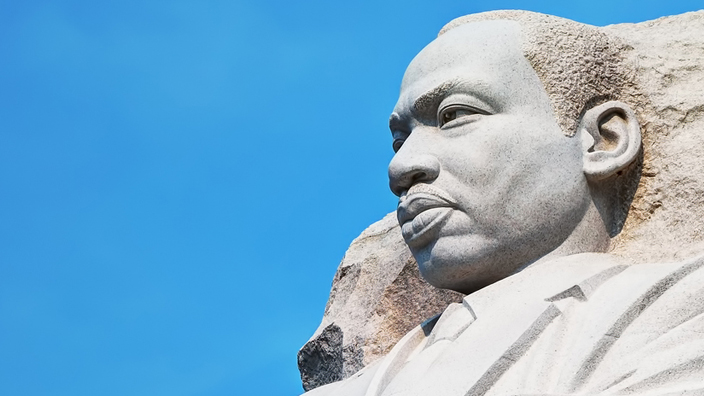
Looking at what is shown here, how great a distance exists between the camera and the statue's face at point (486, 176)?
233 inches

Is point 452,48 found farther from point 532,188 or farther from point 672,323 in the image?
point 672,323

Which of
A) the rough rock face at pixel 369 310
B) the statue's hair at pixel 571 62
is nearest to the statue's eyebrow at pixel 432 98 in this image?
the statue's hair at pixel 571 62

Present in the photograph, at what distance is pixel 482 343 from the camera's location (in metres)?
5.44

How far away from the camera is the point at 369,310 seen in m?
7.36

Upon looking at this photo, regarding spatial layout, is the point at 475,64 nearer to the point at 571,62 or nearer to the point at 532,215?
the point at 571,62

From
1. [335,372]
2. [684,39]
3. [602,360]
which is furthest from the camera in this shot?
[335,372]

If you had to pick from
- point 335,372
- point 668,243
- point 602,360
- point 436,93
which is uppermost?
point 436,93

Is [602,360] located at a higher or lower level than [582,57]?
lower

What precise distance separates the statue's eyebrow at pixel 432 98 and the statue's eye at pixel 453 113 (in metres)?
0.06

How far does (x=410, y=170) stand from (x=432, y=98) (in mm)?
349

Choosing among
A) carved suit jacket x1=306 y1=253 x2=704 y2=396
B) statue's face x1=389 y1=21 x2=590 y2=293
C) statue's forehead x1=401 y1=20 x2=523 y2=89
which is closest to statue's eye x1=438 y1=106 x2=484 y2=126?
statue's face x1=389 y1=21 x2=590 y2=293

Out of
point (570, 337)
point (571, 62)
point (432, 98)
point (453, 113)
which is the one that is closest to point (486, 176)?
point (453, 113)

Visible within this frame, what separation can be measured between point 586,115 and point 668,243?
0.64 m

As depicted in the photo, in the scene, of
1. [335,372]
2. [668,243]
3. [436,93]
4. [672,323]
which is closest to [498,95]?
[436,93]
